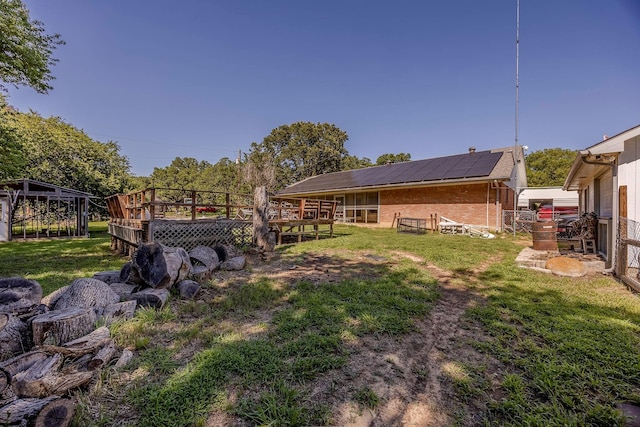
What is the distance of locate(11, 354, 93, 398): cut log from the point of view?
1811 millimetres

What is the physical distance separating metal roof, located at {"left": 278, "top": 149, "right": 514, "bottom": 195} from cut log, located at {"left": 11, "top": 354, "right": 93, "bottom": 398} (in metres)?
15.1

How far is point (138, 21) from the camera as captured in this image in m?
9.40

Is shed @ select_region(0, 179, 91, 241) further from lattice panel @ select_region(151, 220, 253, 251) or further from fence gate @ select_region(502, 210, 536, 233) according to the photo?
fence gate @ select_region(502, 210, 536, 233)

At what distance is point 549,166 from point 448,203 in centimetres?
3582

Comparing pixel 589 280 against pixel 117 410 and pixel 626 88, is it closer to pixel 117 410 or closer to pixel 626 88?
pixel 117 410

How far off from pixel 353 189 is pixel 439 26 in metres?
9.97

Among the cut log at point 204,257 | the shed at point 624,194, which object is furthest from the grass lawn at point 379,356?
the cut log at point 204,257

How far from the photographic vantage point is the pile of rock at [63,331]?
173 cm

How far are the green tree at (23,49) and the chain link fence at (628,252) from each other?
13463mm

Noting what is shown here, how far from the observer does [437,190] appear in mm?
15555

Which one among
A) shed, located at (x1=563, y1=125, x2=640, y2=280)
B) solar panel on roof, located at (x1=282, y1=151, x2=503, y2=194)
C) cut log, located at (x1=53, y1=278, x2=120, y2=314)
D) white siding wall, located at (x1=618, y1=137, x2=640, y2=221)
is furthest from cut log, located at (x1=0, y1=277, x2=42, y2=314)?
solar panel on roof, located at (x1=282, y1=151, x2=503, y2=194)

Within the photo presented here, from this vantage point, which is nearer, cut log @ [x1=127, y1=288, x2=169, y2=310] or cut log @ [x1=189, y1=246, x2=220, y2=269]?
cut log @ [x1=127, y1=288, x2=169, y2=310]

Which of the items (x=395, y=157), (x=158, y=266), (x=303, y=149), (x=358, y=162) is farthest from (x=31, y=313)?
(x=395, y=157)

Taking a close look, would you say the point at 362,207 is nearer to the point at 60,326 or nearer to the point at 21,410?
the point at 60,326
